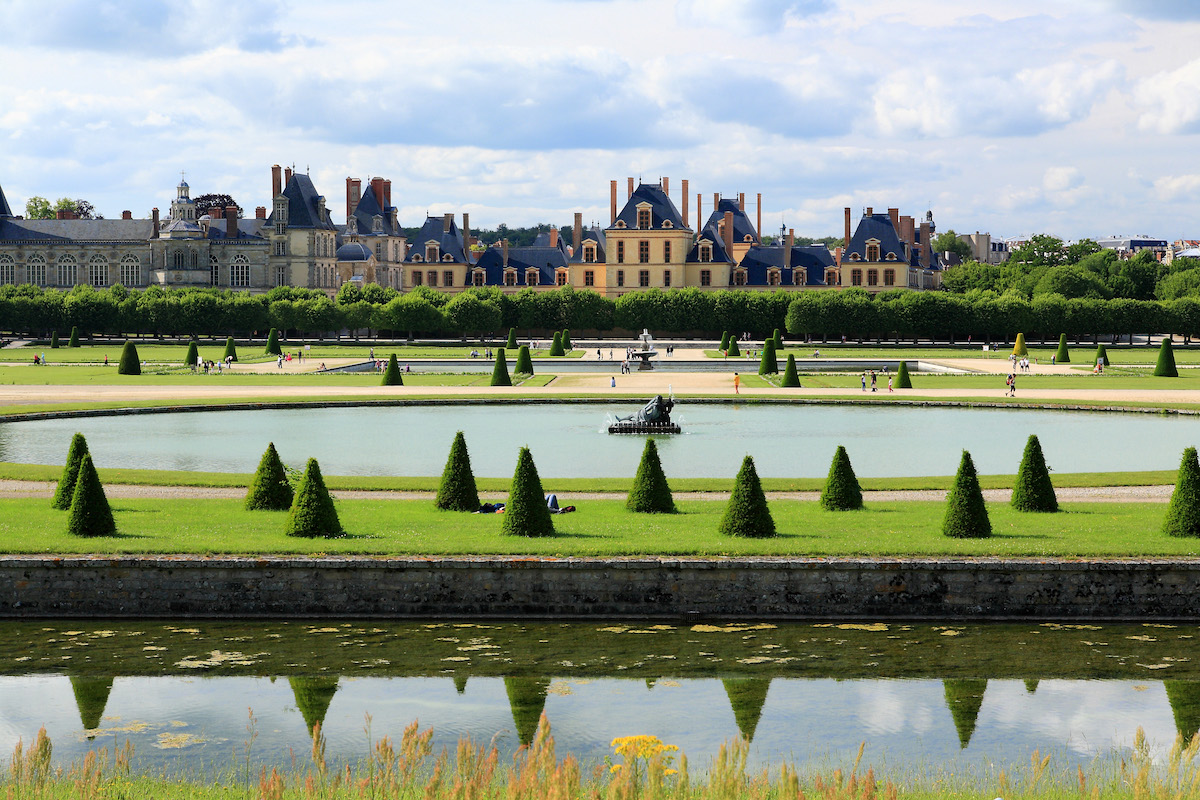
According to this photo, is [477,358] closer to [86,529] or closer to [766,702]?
[86,529]

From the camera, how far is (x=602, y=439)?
1167 inches

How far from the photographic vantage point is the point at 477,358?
2562 inches

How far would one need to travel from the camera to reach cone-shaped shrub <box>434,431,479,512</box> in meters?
A: 18.1

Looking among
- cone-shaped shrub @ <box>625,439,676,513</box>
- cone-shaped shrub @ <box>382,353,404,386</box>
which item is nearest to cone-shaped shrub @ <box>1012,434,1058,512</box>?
cone-shaped shrub @ <box>625,439,676,513</box>

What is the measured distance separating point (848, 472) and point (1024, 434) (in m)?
13.6

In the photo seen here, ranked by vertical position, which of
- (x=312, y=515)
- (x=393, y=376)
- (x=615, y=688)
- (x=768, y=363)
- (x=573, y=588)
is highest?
(x=768, y=363)

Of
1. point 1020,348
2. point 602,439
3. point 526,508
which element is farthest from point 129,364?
point 1020,348

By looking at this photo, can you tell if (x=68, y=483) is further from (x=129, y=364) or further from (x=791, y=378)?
(x=129, y=364)

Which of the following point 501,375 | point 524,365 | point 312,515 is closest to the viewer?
point 312,515

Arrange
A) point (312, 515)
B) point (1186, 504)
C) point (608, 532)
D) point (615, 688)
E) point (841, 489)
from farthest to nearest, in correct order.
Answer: point (841, 489)
point (608, 532)
point (1186, 504)
point (312, 515)
point (615, 688)

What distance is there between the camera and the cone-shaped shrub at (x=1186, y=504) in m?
15.8

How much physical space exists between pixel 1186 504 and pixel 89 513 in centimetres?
1327

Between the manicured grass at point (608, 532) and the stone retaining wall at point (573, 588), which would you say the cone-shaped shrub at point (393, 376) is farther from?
the stone retaining wall at point (573, 588)

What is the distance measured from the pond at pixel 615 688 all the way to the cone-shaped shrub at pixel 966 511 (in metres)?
1.94
